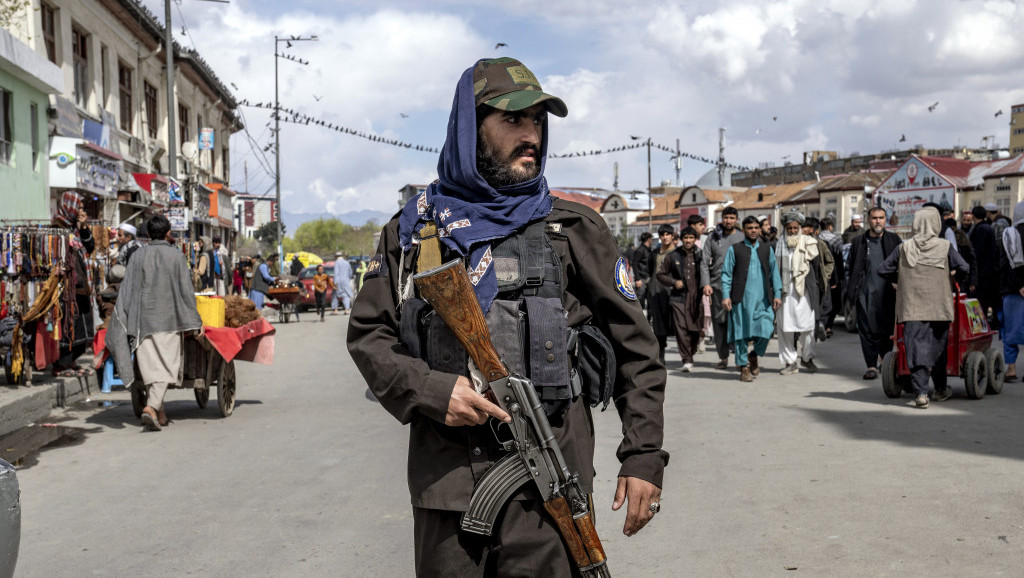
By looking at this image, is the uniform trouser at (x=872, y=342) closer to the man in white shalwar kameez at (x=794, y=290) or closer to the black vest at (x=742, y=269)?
the man in white shalwar kameez at (x=794, y=290)

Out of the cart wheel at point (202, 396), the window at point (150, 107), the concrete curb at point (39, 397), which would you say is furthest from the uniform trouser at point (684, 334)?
the window at point (150, 107)

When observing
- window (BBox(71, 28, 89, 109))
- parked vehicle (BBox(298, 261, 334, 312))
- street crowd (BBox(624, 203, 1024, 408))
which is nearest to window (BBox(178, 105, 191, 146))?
parked vehicle (BBox(298, 261, 334, 312))

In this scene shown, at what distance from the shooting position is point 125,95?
27234 mm

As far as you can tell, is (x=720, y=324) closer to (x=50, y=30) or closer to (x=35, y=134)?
(x=35, y=134)

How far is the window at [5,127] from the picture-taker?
56.8 ft

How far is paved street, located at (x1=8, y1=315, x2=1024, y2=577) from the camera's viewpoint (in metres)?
4.76

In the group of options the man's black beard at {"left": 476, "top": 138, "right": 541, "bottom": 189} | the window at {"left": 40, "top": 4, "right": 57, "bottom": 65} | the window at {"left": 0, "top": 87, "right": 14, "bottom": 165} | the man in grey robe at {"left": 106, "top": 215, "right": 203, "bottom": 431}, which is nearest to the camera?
the man's black beard at {"left": 476, "top": 138, "right": 541, "bottom": 189}

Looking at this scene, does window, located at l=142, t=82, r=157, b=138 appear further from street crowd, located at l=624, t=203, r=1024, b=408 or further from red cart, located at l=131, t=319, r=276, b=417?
red cart, located at l=131, t=319, r=276, b=417

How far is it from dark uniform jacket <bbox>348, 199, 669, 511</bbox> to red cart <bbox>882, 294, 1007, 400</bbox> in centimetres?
719

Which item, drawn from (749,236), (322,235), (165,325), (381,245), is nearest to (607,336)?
(381,245)

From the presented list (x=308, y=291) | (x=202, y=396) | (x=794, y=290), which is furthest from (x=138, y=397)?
(x=308, y=291)

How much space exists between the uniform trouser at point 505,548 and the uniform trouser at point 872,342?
9125 mm

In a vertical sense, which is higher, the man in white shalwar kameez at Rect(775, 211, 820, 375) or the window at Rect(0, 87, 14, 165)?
the window at Rect(0, 87, 14, 165)

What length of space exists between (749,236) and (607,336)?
29.5 ft
